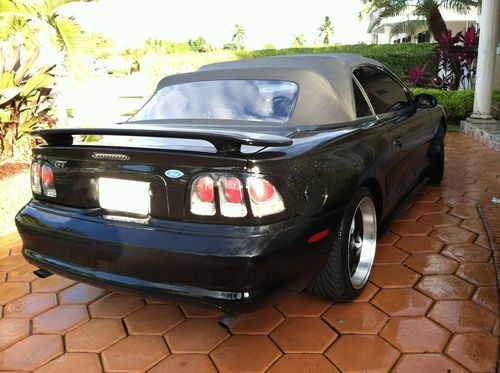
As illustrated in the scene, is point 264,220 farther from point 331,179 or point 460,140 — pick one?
point 460,140

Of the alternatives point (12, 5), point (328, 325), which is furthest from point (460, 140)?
point (12, 5)

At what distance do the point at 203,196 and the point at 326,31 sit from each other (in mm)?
71829

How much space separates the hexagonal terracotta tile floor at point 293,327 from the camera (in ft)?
6.54

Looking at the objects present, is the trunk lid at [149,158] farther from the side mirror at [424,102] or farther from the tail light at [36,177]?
the side mirror at [424,102]

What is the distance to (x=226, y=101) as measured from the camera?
2.75 m

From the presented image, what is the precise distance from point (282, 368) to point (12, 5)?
10070mm

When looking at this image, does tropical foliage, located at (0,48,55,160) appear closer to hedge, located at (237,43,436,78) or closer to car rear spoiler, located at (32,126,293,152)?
car rear spoiler, located at (32,126,293,152)

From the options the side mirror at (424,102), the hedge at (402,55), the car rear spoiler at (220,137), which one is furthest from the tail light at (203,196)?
the hedge at (402,55)

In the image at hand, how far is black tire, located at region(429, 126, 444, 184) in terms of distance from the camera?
4.12 m

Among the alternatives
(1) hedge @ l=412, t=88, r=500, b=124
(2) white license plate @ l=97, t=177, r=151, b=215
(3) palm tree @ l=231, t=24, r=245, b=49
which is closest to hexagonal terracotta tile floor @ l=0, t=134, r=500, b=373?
(2) white license plate @ l=97, t=177, r=151, b=215

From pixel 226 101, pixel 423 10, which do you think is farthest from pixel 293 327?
pixel 423 10

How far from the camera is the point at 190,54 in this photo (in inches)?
821

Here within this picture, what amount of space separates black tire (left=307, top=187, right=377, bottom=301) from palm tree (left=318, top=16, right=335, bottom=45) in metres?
69.4

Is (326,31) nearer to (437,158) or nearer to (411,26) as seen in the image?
(411,26)
